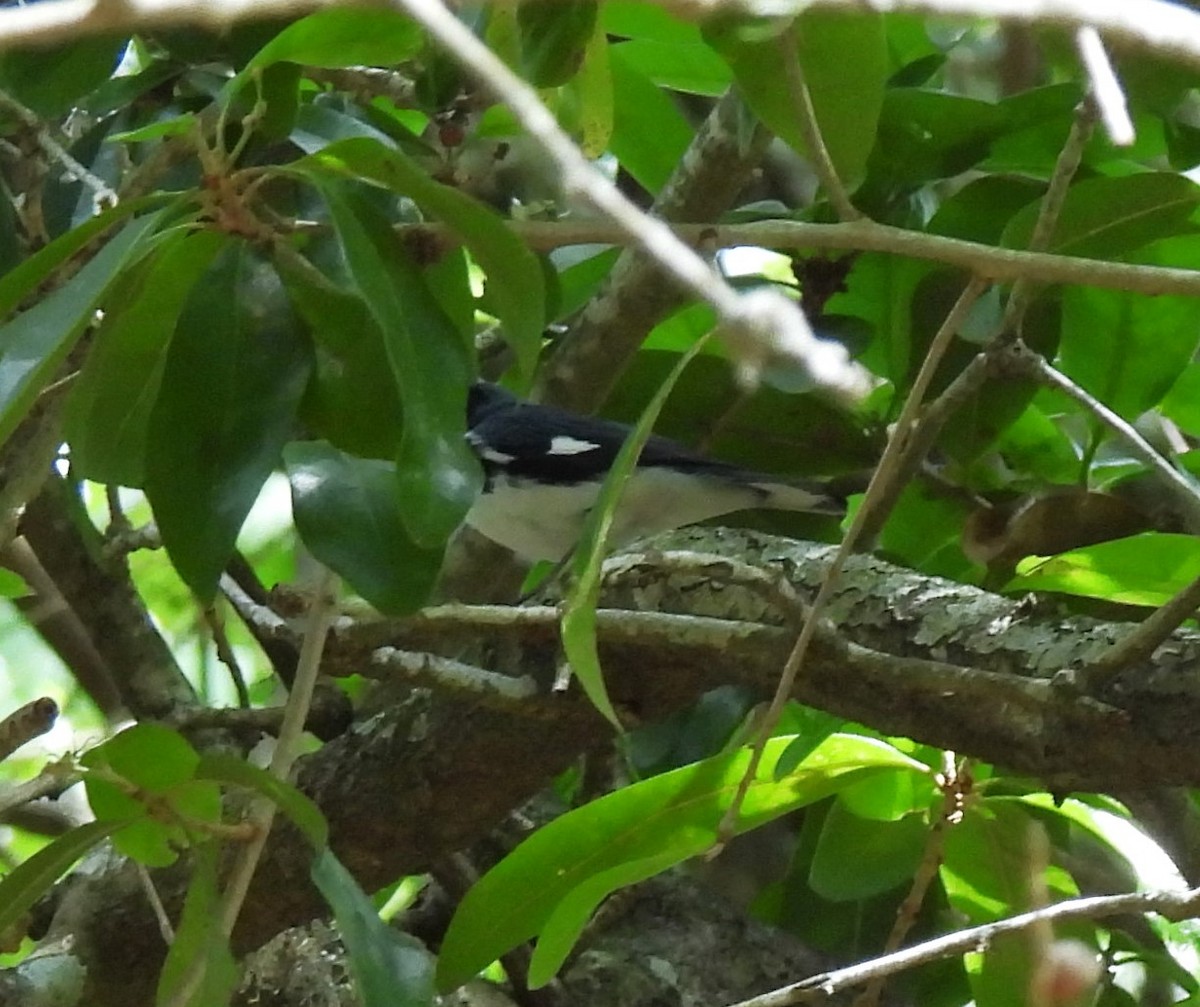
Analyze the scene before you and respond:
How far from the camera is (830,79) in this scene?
1112mm

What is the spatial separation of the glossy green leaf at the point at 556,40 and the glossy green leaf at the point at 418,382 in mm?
148

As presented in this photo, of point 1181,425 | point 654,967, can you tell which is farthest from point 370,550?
point 1181,425

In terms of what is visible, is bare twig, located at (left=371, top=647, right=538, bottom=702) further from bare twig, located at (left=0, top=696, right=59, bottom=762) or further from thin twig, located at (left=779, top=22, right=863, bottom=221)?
thin twig, located at (left=779, top=22, right=863, bottom=221)

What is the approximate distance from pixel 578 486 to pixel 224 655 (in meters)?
0.89

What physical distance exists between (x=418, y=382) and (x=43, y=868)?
1.40 feet

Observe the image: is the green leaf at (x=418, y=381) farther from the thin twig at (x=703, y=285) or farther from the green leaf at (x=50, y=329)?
the thin twig at (x=703, y=285)

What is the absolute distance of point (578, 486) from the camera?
8.03ft

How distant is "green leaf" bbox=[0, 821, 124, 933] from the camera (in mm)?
1029

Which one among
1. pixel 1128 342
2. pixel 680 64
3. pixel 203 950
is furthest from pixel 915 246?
pixel 680 64

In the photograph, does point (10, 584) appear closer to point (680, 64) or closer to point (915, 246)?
point (680, 64)

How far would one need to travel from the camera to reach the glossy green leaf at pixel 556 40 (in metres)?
1.00

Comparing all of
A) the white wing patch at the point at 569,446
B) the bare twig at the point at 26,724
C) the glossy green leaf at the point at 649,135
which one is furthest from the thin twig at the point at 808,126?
the white wing patch at the point at 569,446

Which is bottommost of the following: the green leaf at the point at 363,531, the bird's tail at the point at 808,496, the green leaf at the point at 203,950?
the bird's tail at the point at 808,496

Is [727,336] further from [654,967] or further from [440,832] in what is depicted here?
[654,967]
